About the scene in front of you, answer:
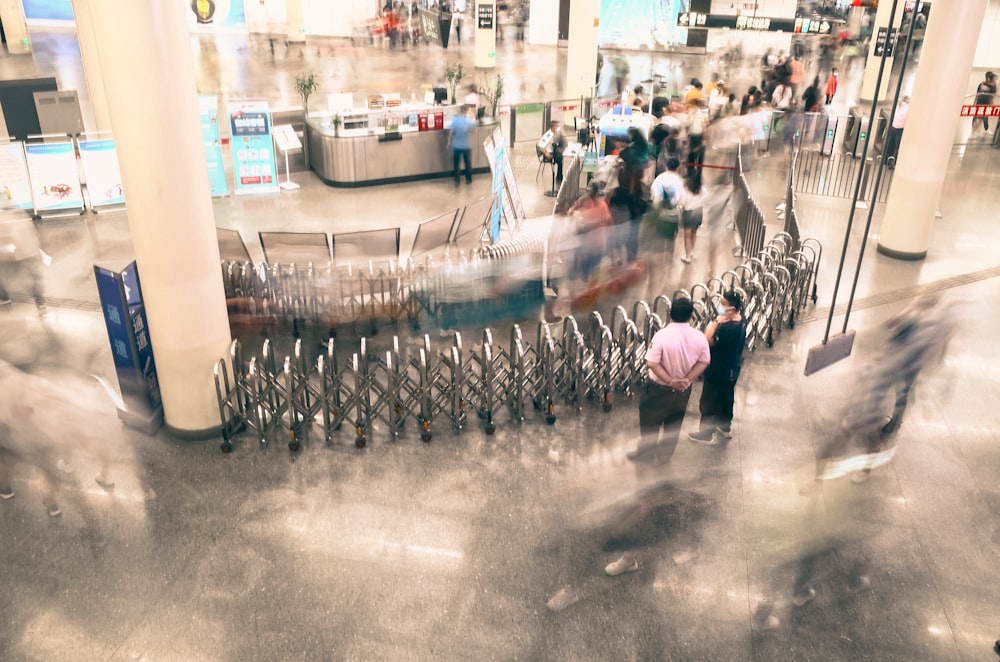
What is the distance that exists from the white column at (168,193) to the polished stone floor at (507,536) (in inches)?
28.3

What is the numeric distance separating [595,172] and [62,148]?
7710 mm

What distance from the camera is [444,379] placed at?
6.65m

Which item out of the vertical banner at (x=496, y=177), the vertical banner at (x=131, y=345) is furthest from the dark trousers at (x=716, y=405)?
the vertical banner at (x=131, y=345)

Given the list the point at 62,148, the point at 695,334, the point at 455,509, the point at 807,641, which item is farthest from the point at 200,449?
the point at 62,148

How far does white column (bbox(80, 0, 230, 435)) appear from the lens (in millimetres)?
5297

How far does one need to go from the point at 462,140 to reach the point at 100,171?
5.54m

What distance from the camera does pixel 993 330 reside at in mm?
8789

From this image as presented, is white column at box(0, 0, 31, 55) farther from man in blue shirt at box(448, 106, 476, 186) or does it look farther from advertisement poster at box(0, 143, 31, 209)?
man in blue shirt at box(448, 106, 476, 186)

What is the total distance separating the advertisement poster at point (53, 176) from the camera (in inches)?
452

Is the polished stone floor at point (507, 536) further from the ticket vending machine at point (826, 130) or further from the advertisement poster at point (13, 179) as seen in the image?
the ticket vending machine at point (826, 130)

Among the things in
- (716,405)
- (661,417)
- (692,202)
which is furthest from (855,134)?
(661,417)

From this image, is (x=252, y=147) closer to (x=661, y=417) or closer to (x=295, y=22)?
(x=661, y=417)

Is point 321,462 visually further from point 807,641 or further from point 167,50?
point 807,641

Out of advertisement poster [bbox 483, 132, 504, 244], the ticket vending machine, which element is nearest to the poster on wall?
the ticket vending machine
